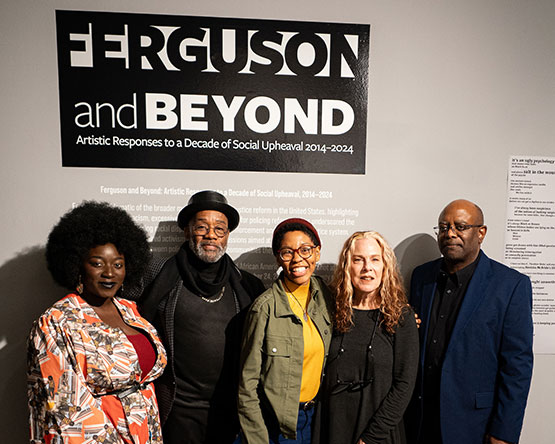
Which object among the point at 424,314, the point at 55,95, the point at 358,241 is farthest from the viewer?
the point at 55,95

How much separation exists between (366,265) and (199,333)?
96cm

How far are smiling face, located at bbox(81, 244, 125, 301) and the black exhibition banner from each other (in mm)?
767

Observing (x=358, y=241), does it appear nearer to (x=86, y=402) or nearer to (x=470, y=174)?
(x=470, y=174)

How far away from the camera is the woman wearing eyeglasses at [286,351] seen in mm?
1620

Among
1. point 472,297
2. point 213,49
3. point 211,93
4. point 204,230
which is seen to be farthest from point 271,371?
point 213,49

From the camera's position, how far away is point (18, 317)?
2.22m

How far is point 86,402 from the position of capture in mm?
1462

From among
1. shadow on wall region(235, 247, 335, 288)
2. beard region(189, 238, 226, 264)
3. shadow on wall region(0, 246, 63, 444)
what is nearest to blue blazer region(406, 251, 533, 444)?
shadow on wall region(235, 247, 335, 288)

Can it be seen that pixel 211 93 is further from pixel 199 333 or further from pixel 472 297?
pixel 472 297

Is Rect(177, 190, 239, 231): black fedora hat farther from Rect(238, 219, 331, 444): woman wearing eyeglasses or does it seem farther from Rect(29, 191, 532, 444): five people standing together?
Rect(238, 219, 331, 444): woman wearing eyeglasses

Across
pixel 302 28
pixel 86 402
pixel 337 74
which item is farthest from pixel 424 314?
pixel 302 28

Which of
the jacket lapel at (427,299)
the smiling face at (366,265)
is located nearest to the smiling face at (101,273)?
the smiling face at (366,265)

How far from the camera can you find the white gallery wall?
2143mm

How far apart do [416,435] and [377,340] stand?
2.55 feet
